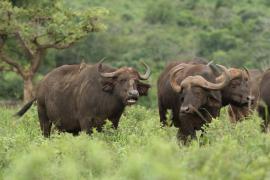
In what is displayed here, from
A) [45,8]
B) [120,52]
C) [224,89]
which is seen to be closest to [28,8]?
[45,8]

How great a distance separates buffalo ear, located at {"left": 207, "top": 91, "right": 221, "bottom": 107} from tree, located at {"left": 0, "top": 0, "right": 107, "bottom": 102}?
11.3m

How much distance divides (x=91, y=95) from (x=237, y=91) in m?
2.01

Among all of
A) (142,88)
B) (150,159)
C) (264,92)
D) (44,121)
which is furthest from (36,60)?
(150,159)

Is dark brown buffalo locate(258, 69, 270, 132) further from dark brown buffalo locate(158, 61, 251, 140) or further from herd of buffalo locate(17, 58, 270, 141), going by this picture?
dark brown buffalo locate(158, 61, 251, 140)

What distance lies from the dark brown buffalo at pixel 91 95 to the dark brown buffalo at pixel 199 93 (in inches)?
19.2

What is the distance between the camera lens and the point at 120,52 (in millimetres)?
47969

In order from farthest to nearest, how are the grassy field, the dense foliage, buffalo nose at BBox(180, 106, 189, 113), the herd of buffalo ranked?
the dense foliage
the herd of buffalo
buffalo nose at BBox(180, 106, 189, 113)
the grassy field

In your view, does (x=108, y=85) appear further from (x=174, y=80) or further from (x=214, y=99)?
(x=214, y=99)

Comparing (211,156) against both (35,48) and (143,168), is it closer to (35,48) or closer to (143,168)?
(143,168)

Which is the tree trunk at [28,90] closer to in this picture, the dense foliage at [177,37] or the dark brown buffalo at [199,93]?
the dense foliage at [177,37]

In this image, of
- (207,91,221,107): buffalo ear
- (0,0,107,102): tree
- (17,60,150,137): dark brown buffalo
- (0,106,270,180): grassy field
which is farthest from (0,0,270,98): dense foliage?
(0,106,270,180): grassy field

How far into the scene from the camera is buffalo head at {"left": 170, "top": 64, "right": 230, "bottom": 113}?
9945 millimetres

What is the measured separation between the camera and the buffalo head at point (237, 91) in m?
10.6

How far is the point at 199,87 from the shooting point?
32.9ft
